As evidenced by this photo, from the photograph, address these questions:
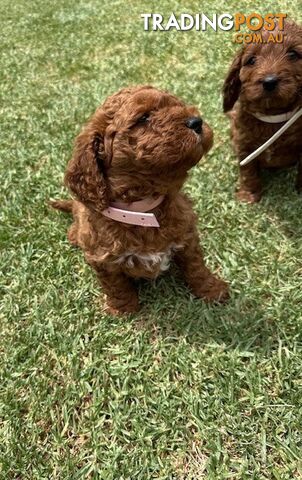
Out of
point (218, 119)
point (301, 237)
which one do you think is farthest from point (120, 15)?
point (301, 237)

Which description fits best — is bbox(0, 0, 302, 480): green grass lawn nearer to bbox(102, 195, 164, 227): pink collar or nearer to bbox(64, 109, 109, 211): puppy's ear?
bbox(102, 195, 164, 227): pink collar

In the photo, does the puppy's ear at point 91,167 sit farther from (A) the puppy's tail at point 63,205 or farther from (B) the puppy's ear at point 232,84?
(B) the puppy's ear at point 232,84

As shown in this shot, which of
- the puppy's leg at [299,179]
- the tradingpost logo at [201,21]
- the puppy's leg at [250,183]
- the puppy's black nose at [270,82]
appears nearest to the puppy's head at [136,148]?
the puppy's black nose at [270,82]

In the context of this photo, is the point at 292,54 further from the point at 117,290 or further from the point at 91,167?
the point at 117,290

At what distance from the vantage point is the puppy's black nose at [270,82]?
→ 3246 millimetres

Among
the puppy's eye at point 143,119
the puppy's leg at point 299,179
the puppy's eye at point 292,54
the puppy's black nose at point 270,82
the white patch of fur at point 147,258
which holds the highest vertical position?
the puppy's eye at point 143,119

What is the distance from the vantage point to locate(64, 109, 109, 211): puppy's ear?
2613mm

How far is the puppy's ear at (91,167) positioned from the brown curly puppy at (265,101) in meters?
1.35

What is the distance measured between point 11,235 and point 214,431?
99.4 inches

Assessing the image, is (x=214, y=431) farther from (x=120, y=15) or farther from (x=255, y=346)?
(x=120, y=15)

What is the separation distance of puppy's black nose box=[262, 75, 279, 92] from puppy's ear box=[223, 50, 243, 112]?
49cm

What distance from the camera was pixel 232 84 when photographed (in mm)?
3824

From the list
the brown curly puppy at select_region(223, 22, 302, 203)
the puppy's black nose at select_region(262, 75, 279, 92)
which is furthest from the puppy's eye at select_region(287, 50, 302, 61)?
the puppy's black nose at select_region(262, 75, 279, 92)

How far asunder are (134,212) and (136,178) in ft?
0.72
